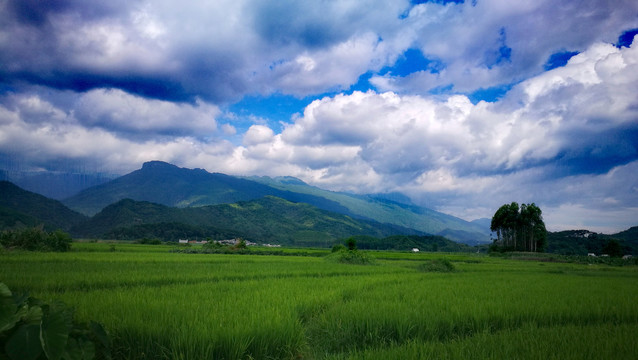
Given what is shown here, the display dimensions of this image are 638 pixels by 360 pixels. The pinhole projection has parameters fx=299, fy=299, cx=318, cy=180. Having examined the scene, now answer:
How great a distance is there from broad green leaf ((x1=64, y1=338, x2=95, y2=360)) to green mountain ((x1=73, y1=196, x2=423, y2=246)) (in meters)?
98.5

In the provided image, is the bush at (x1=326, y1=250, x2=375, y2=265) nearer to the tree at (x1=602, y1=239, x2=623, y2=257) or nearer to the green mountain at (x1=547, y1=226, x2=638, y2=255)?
the tree at (x1=602, y1=239, x2=623, y2=257)

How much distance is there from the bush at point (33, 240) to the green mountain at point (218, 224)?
71613 mm

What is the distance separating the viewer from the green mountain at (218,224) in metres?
94.3

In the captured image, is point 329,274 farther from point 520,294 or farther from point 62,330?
point 62,330

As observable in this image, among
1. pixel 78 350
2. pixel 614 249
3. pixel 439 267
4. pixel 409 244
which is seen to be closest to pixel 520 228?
pixel 614 249

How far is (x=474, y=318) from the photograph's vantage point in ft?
18.8

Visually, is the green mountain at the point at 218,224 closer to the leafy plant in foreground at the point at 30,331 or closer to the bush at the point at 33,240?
the bush at the point at 33,240

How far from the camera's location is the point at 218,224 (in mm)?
140125

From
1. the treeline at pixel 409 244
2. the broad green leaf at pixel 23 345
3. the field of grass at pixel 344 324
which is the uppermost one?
the broad green leaf at pixel 23 345

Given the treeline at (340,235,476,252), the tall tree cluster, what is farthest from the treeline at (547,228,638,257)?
the treeline at (340,235,476,252)

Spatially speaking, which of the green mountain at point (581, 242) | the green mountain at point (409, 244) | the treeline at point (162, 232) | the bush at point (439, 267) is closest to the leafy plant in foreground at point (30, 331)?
the bush at point (439, 267)

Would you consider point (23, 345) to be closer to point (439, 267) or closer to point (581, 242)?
point (439, 267)

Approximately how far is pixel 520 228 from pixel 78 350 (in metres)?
74.5

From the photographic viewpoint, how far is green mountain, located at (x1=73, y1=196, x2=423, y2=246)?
94300 millimetres
